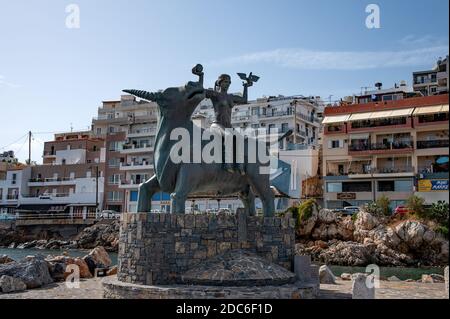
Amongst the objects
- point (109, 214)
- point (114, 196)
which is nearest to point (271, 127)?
point (114, 196)

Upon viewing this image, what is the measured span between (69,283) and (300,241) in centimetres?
2626

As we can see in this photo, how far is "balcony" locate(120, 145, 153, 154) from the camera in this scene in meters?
53.9

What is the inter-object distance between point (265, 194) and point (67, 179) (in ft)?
160

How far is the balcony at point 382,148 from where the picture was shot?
40.9 meters

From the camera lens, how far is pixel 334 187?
43.5m

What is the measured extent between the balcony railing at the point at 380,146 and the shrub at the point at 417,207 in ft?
20.4

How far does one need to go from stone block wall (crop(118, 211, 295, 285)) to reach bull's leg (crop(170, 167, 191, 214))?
303mm

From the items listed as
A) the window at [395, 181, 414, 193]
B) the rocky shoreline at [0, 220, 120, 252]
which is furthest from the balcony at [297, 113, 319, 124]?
the rocky shoreline at [0, 220, 120, 252]

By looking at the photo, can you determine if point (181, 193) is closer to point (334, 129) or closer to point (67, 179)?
point (334, 129)

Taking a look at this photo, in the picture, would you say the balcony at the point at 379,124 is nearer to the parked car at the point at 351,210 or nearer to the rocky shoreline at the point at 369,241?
the parked car at the point at 351,210

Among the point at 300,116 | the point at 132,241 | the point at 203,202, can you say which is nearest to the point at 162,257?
the point at 132,241

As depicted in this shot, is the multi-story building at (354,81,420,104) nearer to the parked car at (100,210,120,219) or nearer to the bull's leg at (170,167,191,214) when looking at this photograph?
the parked car at (100,210,120,219)
